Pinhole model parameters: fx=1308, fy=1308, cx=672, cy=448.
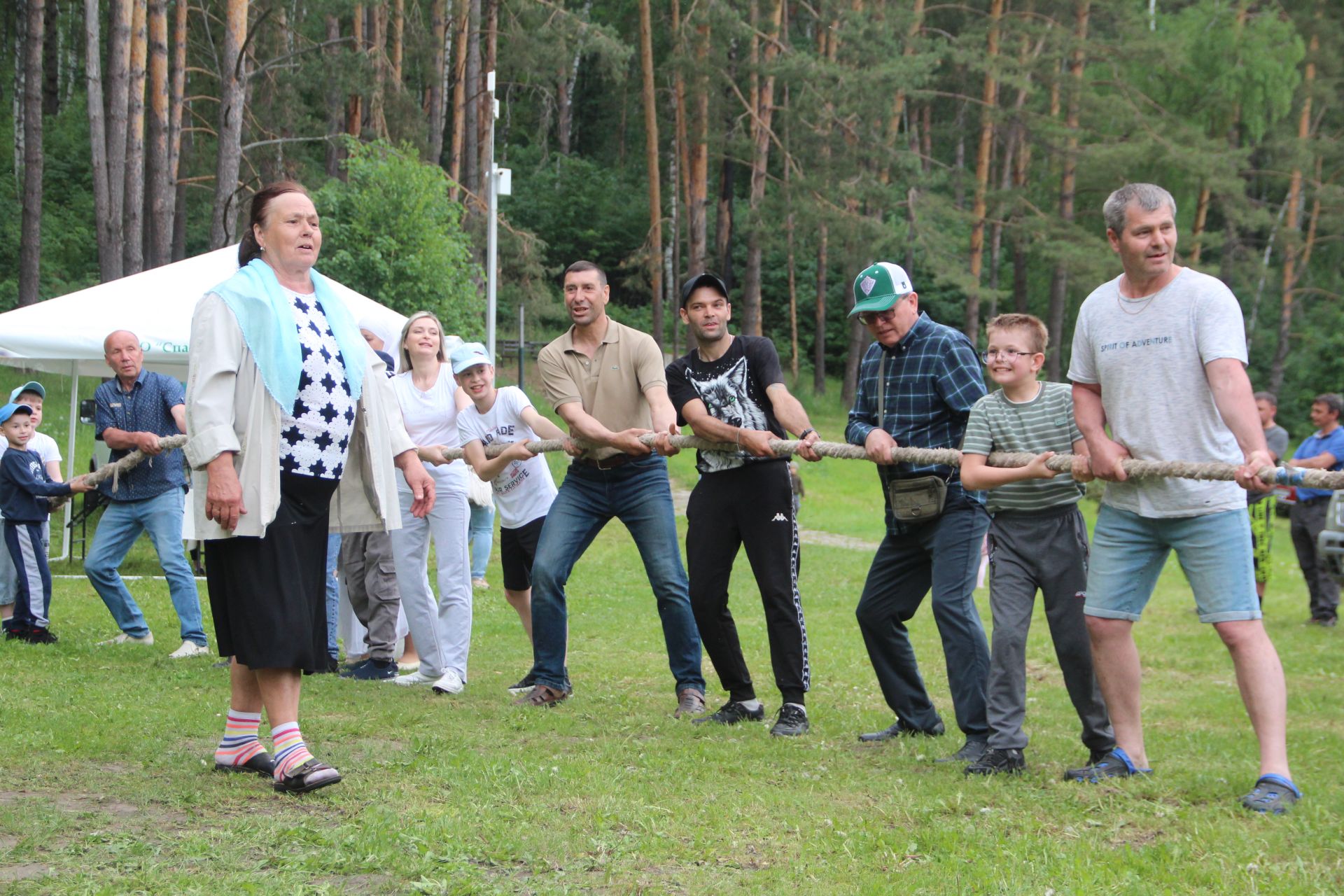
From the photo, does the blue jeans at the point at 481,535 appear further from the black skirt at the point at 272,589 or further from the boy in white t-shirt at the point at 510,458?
the black skirt at the point at 272,589

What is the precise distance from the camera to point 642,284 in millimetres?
40281

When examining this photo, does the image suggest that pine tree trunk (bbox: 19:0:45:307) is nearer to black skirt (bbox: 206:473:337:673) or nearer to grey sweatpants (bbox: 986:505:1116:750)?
black skirt (bbox: 206:473:337:673)

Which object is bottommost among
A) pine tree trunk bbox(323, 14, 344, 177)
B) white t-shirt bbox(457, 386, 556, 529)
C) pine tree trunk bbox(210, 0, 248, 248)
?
white t-shirt bbox(457, 386, 556, 529)

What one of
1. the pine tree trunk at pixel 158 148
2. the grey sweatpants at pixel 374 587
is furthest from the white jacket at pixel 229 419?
the pine tree trunk at pixel 158 148

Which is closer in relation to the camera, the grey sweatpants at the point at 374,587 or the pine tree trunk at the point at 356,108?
the grey sweatpants at the point at 374,587

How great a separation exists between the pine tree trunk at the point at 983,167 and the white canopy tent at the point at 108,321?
84.4 feet

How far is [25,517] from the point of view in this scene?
9133mm

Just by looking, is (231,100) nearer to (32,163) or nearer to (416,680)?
(32,163)

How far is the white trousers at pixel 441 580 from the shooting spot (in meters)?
7.37

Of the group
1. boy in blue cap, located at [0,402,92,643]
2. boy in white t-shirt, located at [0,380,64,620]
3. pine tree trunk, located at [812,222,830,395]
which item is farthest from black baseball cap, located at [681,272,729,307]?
pine tree trunk, located at [812,222,830,395]

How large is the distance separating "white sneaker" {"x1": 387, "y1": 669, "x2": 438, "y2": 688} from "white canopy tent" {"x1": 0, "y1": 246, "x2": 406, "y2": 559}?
548 cm

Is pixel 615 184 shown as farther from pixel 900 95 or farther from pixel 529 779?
pixel 529 779

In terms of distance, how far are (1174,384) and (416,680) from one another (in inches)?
185

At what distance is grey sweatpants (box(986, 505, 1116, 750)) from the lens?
205 inches
